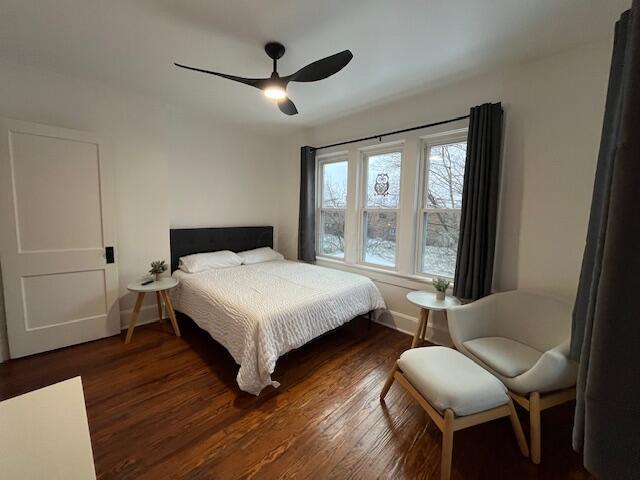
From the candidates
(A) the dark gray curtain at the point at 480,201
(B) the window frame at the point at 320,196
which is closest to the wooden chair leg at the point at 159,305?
(B) the window frame at the point at 320,196

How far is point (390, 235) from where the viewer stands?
10.5ft

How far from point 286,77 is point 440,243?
7.01 feet

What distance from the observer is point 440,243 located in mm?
2820

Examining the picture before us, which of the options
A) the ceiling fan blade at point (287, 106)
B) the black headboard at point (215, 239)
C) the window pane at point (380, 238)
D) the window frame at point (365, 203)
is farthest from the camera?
the black headboard at point (215, 239)

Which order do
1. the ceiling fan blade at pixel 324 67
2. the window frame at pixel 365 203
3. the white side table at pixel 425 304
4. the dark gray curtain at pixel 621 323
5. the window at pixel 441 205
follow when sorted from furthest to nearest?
the window frame at pixel 365 203, the window at pixel 441 205, the white side table at pixel 425 304, the ceiling fan blade at pixel 324 67, the dark gray curtain at pixel 621 323

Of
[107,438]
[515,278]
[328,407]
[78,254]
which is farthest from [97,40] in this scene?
[515,278]

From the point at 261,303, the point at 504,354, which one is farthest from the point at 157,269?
the point at 504,354

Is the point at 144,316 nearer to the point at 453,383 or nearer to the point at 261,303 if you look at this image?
the point at 261,303

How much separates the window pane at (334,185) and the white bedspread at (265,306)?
106 cm

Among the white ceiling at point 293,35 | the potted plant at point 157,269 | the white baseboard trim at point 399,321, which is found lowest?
the white baseboard trim at point 399,321

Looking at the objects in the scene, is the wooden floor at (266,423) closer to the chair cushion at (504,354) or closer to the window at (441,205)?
the chair cushion at (504,354)

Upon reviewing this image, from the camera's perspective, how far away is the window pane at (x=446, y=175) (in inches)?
105

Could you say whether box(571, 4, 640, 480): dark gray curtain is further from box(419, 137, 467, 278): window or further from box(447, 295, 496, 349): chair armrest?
box(419, 137, 467, 278): window

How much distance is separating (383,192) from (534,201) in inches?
58.0
